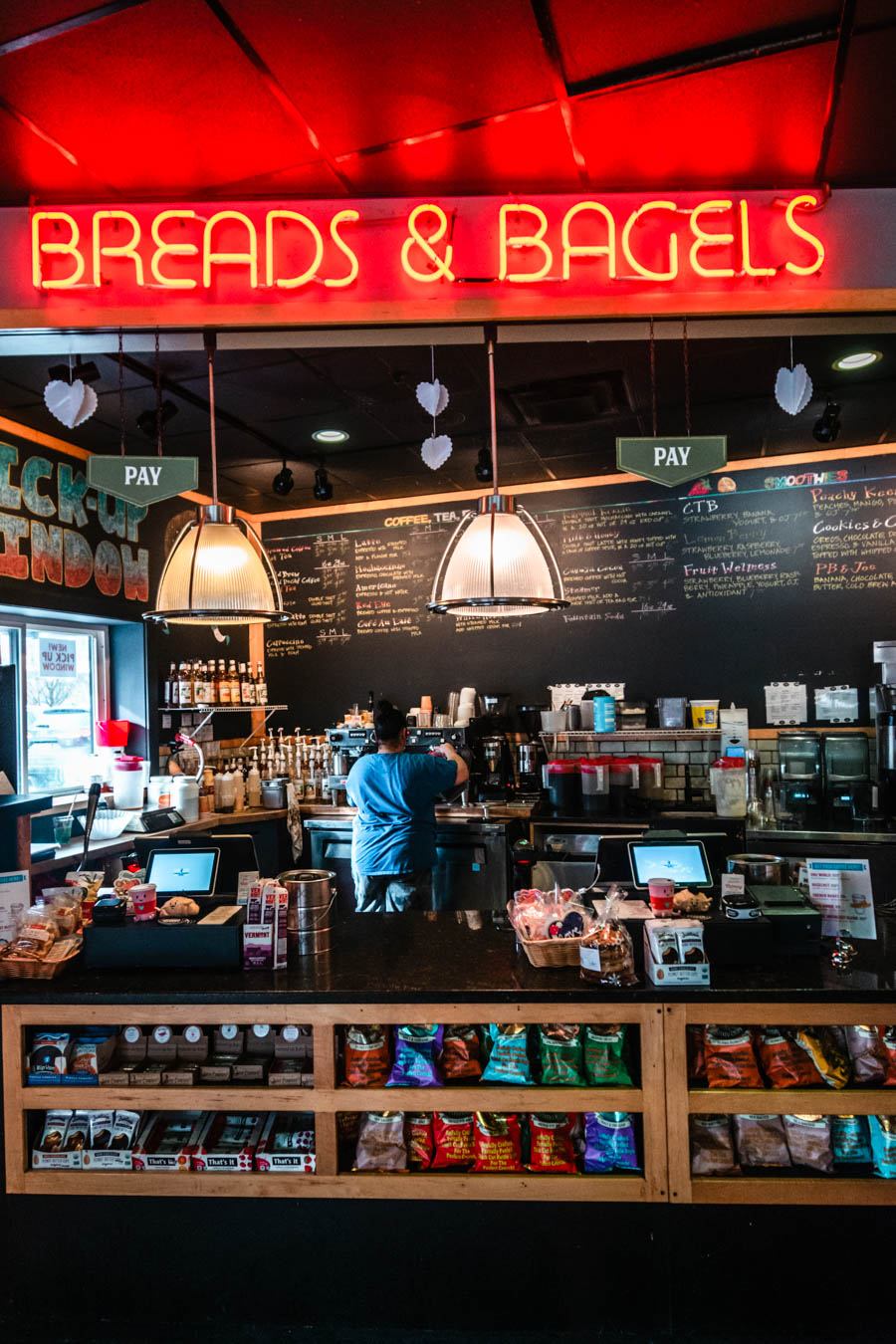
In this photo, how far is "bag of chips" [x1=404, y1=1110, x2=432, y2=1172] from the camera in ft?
7.03

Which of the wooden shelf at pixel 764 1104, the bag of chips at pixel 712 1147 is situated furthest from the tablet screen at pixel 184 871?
the bag of chips at pixel 712 1147

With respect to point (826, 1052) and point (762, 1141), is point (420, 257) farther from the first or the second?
point (762, 1141)

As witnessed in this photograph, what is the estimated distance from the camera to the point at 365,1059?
217 cm

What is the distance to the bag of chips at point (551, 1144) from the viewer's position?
210 centimetres

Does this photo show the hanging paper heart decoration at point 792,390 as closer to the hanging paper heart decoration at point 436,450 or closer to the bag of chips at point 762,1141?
the hanging paper heart decoration at point 436,450

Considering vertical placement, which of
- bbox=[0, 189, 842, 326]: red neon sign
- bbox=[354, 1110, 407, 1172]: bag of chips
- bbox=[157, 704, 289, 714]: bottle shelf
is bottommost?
bbox=[354, 1110, 407, 1172]: bag of chips

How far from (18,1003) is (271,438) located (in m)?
3.64

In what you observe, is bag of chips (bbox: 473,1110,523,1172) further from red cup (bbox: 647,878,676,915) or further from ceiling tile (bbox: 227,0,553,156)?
ceiling tile (bbox: 227,0,553,156)

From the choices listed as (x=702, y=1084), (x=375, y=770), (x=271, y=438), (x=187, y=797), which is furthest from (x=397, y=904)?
(x=271, y=438)

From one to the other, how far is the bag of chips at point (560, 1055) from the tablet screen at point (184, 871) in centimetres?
121

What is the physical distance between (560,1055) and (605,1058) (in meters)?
0.12

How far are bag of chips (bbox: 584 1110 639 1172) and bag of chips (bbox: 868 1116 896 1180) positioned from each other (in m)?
0.60

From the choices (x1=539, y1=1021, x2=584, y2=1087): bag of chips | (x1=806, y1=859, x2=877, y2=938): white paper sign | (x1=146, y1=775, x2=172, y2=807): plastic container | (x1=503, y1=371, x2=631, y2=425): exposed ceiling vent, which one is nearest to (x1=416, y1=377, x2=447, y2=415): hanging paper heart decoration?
(x1=503, y1=371, x2=631, y2=425): exposed ceiling vent

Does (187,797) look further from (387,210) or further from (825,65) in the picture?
(825,65)
